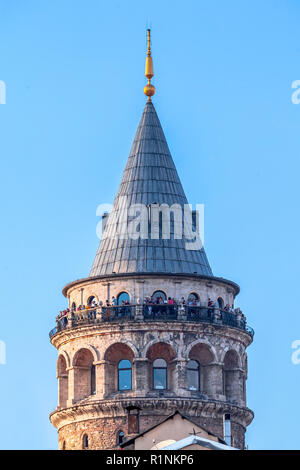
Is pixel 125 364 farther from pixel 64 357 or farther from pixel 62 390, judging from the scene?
pixel 62 390

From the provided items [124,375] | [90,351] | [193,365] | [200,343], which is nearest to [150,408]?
[124,375]

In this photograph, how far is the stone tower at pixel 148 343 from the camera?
10588 cm

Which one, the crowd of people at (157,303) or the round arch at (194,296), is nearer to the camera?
the crowd of people at (157,303)

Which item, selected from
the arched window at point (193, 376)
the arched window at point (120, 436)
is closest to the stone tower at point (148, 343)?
the arched window at point (193, 376)

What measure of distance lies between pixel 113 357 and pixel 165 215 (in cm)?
821

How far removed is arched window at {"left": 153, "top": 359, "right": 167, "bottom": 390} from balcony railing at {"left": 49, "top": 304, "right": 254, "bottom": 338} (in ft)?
7.62

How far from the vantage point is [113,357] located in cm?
10731

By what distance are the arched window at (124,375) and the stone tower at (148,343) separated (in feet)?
0.16

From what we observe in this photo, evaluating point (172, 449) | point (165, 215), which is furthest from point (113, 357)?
point (172, 449)

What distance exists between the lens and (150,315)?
350 feet

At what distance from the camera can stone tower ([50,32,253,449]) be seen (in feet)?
347

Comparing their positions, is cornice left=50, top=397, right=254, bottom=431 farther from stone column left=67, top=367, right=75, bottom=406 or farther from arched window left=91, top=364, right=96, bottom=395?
arched window left=91, top=364, right=96, bottom=395

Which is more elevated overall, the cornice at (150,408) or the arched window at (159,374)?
the arched window at (159,374)

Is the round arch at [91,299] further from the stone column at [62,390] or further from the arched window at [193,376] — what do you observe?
the arched window at [193,376]
